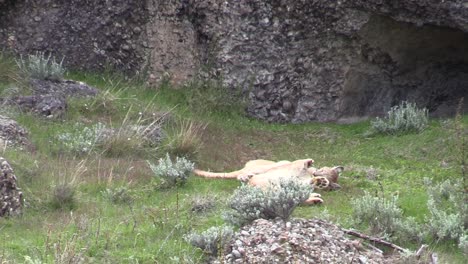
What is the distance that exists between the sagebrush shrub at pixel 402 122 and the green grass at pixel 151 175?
0.70 ft

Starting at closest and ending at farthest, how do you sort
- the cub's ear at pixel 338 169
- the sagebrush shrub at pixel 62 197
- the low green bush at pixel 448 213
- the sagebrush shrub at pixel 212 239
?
the sagebrush shrub at pixel 212 239, the low green bush at pixel 448 213, the sagebrush shrub at pixel 62 197, the cub's ear at pixel 338 169

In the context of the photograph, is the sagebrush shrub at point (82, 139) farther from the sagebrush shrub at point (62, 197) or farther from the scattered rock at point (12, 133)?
the sagebrush shrub at point (62, 197)

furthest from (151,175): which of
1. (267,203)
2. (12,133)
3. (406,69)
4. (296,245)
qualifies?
(406,69)

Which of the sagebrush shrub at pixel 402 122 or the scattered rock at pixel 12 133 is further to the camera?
the sagebrush shrub at pixel 402 122

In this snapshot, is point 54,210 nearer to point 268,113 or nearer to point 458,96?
point 268,113

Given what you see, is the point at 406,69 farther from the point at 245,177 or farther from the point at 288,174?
the point at 288,174

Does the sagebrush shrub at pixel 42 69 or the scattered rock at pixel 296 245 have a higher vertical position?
the scattered rock at pixel 296 245

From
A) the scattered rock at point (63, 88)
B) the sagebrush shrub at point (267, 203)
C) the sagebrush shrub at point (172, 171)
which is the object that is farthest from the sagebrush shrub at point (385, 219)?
the scattered rock at point (63, 88)

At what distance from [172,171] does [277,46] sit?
3778 millimetres

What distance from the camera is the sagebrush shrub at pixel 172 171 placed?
30.2ft

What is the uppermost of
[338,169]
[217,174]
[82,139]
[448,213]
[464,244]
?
[464,244]

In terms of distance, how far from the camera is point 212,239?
275 inches

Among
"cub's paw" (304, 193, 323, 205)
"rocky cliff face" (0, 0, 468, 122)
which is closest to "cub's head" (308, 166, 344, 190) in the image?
"cub's paw" (304, 193, 323, 205)

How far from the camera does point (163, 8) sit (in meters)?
12.7
